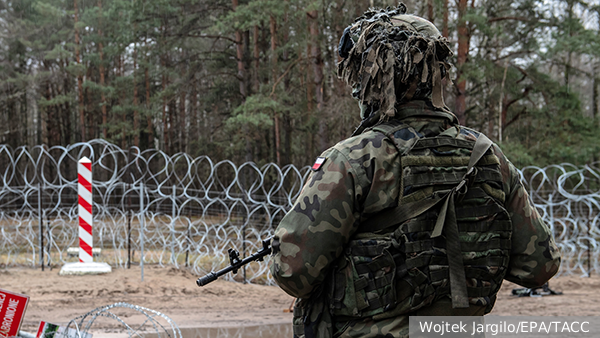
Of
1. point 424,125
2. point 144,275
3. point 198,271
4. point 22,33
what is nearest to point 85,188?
point 144,275

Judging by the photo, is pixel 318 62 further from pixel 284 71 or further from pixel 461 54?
pixel 284 71

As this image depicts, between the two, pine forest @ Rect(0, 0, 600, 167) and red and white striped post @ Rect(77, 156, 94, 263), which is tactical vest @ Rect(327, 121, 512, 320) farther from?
pine forest @ Rect(0, 0, 600, 167)

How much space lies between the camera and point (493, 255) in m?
1.81

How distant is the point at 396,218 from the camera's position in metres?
1.74

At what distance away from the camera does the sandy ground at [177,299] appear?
6.67 meters

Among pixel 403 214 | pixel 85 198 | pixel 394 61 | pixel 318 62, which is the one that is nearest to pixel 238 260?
pixel 403 214

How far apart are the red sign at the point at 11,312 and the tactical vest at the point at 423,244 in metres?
2.36

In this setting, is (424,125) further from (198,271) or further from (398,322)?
(198,271)

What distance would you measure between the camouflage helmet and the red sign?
252 centimetres

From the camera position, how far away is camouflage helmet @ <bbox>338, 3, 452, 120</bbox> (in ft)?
6.00

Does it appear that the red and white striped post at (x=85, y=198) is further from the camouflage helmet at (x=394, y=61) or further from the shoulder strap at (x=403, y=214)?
the shoulder strap at (x=403, y=214)

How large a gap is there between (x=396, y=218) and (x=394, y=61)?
512 millimetres

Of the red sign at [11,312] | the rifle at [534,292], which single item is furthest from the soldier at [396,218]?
the rifle at [534,292]

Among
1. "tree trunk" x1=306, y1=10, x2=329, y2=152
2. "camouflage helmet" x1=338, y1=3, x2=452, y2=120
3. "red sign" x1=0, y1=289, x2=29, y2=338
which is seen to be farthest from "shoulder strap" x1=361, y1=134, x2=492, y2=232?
"tree trunk" x1=306, y1=10, x2=329, y2=152
